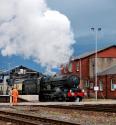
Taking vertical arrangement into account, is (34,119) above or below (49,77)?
below

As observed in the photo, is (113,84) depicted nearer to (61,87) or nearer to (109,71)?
(109,71)

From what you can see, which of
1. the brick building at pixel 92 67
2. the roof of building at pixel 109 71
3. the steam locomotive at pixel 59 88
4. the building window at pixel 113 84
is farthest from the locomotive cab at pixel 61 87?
the brick building at pixel 92 67

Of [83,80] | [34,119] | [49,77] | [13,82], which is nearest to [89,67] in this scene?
[83,80]

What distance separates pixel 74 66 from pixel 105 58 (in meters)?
6.44

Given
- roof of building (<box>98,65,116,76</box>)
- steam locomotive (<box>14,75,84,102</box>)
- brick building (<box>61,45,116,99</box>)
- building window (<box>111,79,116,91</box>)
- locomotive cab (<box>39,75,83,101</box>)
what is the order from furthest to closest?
brick building (<box>61,45,116,99</box>), roof of building (<box>98,65,116,76</box>), building window (<box>111,79,116,91</box>), steam locomotive (<box>14,75,84,102</box>), locomotive cab (<box>39,75,83,101</box>)

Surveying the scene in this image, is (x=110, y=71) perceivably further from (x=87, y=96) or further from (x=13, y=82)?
(x=13, y=82)

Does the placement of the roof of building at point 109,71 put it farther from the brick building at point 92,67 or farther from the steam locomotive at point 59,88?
the steam locomotive at point 59,88

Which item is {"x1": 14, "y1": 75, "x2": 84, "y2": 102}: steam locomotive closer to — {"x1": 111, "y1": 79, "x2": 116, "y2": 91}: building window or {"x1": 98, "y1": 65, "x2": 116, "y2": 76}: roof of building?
{"x1": 111, "y1": 79, "x2": 116, "y2": 91}: building window

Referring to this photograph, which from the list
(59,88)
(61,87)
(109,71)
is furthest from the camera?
(109,71)

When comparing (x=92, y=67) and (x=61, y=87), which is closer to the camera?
(x=61, y=87)

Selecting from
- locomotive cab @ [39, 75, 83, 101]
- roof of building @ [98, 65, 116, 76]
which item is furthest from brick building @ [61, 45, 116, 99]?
locomotive cab @ [39, 75, 83, 101]

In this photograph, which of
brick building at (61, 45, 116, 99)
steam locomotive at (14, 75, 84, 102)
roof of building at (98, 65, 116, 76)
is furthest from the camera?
brick building at (61, 45, 116, 99)

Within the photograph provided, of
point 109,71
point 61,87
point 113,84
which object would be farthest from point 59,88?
point 109,71

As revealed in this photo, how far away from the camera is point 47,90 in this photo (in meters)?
55.0
